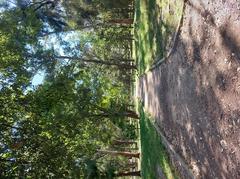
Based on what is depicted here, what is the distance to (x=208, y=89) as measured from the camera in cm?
824

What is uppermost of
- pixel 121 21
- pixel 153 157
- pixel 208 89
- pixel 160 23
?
pixel 121 21

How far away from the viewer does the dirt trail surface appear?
23.5 feet

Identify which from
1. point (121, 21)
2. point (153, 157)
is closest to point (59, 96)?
point (153, 157)

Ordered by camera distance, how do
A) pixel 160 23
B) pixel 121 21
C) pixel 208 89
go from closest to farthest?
pixel 208 89
pixel 160 23
pixel 121 21

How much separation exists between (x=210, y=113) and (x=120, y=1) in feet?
63.2

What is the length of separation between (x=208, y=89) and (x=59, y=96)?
8.80m

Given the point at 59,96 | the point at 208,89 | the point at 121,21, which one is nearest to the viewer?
the point at 208,89

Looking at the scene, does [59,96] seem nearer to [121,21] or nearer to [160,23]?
[160,23]

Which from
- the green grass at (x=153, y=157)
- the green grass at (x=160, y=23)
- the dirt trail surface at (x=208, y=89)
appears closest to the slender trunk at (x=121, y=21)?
the green grass at (x=160, y=23)

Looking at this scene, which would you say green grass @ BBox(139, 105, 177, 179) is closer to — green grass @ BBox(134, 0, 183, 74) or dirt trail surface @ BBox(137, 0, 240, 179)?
dirt trail surface @ BBox(137, 0, 240, 179)

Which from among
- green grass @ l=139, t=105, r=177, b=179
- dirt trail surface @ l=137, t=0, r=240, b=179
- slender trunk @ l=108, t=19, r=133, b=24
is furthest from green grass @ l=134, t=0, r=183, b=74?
slender trunk @ l=108, t=19, r=133, b=24

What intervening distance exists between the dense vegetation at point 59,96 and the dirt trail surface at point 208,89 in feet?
16.1

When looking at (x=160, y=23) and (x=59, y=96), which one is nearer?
(x=160, y=23)

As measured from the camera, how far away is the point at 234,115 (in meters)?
7.05
